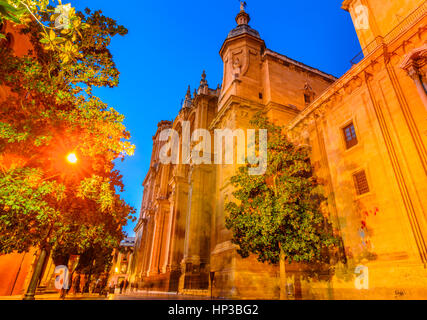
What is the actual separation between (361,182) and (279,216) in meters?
5.91

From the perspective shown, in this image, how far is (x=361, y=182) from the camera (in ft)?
42.3

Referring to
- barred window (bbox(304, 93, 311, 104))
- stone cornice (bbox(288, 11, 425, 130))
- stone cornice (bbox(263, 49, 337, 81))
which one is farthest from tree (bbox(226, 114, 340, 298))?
stone cornice (bbox(263, 49, 337, 81))

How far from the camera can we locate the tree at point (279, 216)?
10.6 m

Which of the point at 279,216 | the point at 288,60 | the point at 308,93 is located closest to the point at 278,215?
the point at 279,216

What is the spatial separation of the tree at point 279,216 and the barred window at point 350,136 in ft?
12.2

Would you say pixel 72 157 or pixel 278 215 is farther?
pixel 278 215

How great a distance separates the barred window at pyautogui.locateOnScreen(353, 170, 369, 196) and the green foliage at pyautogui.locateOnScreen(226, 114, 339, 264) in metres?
2.97

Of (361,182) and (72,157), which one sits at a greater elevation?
(361,182)

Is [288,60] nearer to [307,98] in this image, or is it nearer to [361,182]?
[307,98]

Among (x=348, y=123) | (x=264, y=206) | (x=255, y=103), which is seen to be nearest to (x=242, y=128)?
(x=255, y=103)

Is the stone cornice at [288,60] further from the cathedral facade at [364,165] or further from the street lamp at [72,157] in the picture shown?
the street lamp at [72,157]

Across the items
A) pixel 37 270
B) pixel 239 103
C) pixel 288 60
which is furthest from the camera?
pixel 288 60

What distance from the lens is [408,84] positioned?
1173 centimetres

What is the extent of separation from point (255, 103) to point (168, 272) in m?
19.3
